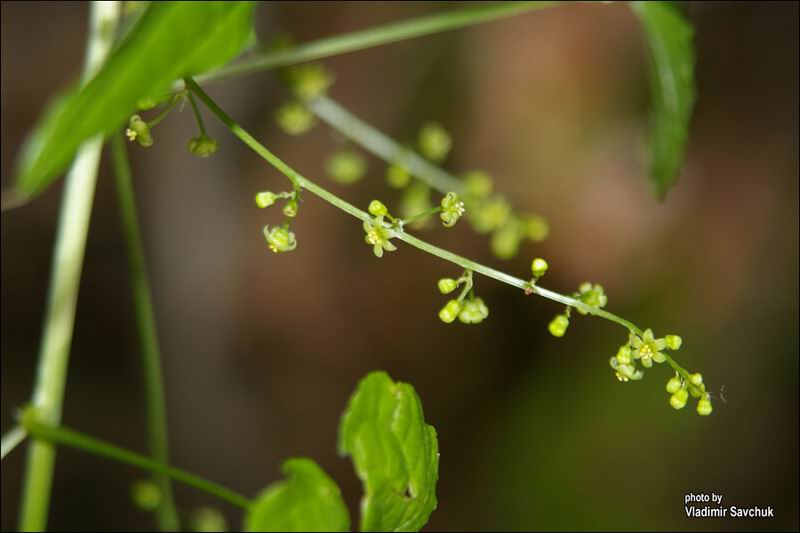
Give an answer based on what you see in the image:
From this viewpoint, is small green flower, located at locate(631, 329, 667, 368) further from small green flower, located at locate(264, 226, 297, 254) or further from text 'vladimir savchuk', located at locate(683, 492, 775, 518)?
text 'vladimir savchuk', located at locate(683, 492, 775, 518)

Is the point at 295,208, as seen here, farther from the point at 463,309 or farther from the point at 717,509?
the point at 717,509

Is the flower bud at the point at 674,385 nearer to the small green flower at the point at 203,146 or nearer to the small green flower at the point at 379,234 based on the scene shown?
the small green flower at the point at 379,234

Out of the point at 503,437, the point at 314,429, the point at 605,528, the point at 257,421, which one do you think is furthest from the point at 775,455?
the point at 257,421

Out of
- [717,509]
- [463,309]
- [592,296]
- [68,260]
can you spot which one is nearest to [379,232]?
[463,309]

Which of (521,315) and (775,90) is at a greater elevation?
(775,90)

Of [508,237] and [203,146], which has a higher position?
[508,237]

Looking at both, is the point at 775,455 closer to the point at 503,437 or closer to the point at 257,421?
the point at 503,437

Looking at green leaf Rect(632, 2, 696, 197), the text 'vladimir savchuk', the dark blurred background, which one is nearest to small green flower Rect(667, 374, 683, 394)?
green leaf Rect(632, 2, 696, 197)
